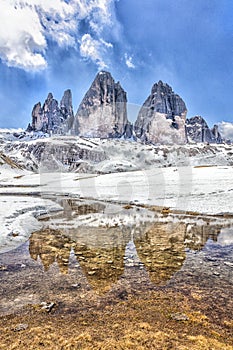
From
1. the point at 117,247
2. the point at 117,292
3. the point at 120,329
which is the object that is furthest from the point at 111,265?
the point at 120,329

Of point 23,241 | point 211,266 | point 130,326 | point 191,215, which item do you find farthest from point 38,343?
point 191,215

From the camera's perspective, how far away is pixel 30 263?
29.2ft

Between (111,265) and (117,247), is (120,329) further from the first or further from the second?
(117,247)

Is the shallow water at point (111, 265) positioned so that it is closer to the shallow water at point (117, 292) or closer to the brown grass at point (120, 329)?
the shallow water at point (117, 292)

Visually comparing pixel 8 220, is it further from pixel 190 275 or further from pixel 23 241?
pixel 190 275

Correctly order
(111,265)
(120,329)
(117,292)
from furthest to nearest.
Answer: (111,265) → (117,292) → (120,329)

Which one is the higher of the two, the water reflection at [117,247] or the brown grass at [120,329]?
the water reflection at [117,247]

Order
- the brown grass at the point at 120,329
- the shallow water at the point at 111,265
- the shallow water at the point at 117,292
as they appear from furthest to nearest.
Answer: the shallow water at the point at 111,265
the shallow water at the point at 117,292
the brown grass at the point at 120,329

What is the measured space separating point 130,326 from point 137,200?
21605mm

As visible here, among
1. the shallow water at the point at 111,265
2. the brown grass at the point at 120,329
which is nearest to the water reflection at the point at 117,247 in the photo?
the shallow water at the point at 111,265

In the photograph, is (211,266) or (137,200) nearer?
(211,266)

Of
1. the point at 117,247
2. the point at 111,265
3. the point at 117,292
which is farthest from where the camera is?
the point at 117,247

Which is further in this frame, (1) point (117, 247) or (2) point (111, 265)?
(1) point (117, 247)

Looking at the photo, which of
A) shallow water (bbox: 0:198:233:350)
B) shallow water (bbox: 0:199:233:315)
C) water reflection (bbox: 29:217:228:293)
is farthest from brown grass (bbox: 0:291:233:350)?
water reflection (bbox: 29:217:228:293)
